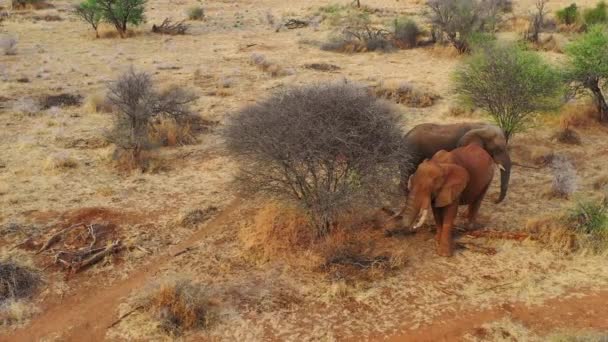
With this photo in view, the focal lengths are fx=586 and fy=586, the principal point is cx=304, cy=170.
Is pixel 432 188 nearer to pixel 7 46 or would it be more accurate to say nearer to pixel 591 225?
pixel 591 225

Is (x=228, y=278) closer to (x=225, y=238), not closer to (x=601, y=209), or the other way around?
(x=225, y=238)

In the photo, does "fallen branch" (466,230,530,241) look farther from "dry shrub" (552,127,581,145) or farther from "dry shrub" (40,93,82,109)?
"dry shrub" (40,93,82,109)

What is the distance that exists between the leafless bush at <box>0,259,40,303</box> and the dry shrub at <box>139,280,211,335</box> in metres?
1.55

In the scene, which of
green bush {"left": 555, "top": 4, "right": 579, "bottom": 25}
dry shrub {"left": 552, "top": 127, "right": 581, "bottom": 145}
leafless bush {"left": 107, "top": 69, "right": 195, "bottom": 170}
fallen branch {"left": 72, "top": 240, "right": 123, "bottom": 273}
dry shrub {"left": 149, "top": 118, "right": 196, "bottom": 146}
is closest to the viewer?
fallen branch {"left": 72, "top": 240, "right": 123, "bottom": 273}

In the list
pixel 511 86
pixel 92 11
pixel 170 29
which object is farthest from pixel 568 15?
pixel 92 11

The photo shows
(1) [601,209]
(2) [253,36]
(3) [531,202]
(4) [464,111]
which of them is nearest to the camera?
(1) [601,209]

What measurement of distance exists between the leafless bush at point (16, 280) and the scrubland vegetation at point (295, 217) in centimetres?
3

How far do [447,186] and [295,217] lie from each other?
223 centimetres

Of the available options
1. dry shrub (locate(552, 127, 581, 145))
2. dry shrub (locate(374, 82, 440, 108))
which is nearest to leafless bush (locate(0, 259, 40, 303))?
dry shrub (locate(374, 82, 440, 108))

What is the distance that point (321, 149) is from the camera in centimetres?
752

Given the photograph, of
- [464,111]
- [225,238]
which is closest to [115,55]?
[464,111]

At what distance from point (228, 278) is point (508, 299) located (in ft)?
11.4

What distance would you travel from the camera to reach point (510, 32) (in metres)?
23.7

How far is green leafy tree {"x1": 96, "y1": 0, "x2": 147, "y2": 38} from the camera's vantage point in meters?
24.6
